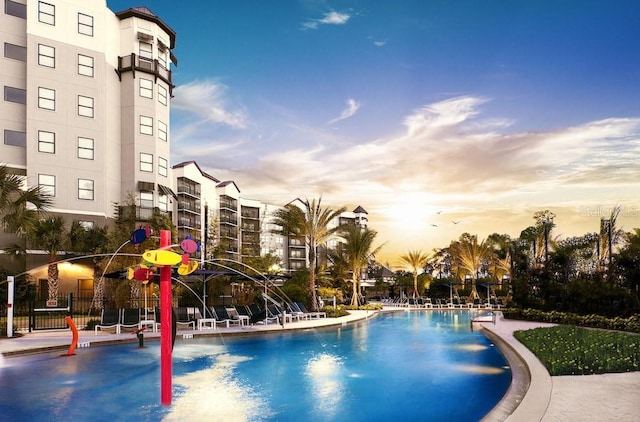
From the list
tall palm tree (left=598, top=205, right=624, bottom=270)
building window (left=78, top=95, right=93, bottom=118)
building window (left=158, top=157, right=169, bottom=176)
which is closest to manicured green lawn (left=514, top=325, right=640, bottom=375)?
tall palm tree (left=598, top=205, right=624, bottom=270)

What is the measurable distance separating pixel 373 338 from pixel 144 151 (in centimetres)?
2492

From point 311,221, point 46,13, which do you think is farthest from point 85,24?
point 311,221

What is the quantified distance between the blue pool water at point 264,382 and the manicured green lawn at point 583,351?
1159 mm

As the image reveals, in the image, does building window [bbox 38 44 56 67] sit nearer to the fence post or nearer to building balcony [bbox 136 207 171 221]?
building balcony [bbox 136 207 171 221]

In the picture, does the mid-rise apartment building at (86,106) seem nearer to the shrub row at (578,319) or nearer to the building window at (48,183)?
the building window at (48,183)

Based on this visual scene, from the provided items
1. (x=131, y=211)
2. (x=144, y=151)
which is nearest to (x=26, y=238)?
(x=131, y=211)

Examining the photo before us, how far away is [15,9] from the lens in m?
34.6

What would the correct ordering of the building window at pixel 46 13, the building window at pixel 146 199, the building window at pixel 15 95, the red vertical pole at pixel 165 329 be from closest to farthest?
the red vertical pole at pixel 165 329 < the building window at pixel 15 95 < the building window at pixel 46 13 < the building window at pixel 146 199

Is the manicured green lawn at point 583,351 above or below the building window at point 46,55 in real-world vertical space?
below

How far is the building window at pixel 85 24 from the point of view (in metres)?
35.9

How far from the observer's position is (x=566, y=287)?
81.9ft

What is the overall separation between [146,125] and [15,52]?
30.9 ft

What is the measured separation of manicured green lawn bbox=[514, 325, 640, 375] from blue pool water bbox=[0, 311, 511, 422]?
1.16 metres

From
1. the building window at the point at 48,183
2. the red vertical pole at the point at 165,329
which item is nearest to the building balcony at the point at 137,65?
the building window at the point at 48,183
